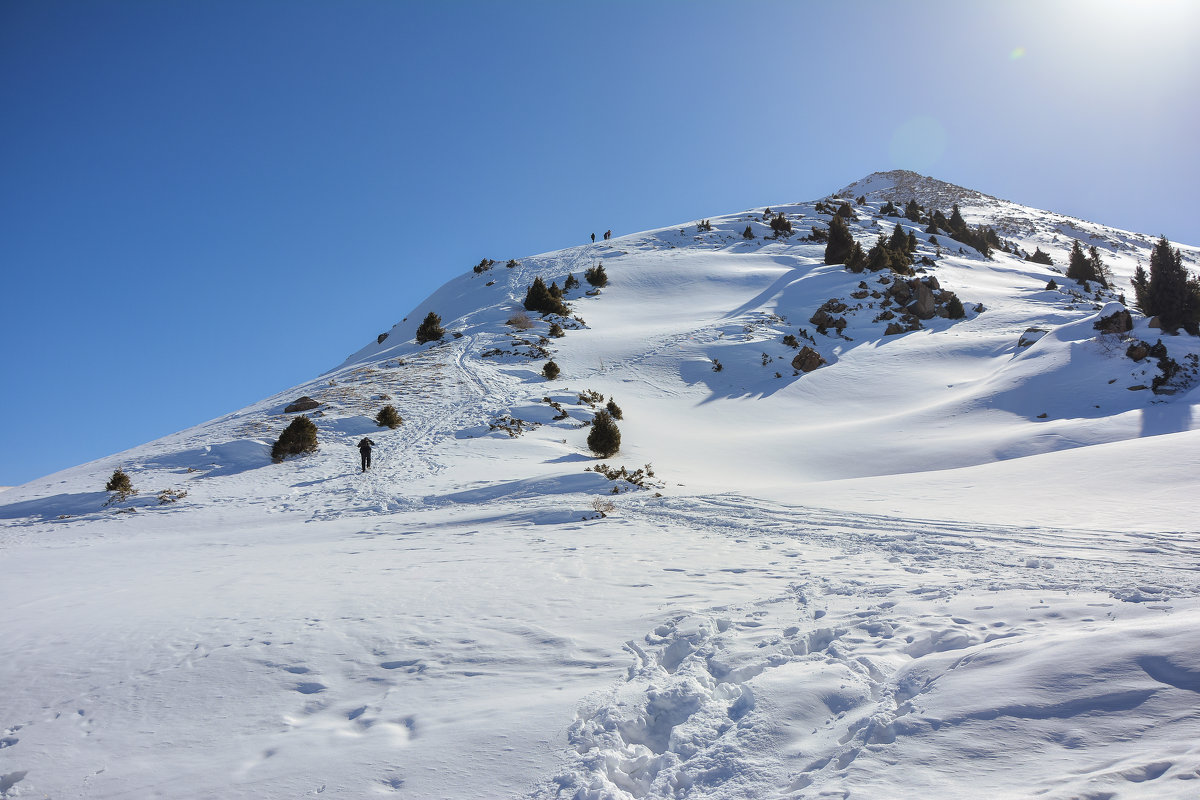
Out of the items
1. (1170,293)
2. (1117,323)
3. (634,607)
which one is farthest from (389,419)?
(1170,293)

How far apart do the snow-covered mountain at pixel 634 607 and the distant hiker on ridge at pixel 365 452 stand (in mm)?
649

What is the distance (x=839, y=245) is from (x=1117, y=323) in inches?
835

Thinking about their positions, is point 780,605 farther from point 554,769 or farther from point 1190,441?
point 1190,441

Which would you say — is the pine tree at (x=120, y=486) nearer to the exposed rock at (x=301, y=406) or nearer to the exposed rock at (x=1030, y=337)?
the exposed rock at (x=301, y=406)

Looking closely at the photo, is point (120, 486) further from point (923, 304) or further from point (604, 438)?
point (923, 304)

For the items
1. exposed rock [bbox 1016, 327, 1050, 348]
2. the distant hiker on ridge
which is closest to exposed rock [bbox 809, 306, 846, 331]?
exposed rock [bbox 1016, 327, 1050, 348]

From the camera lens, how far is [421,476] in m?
15.1

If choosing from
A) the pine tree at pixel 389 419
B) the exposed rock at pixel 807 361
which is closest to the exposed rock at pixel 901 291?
the exposed rock at pixel 807 361

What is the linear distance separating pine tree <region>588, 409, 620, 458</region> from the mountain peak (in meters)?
81.7


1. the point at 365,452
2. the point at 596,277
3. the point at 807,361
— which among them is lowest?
the point at 365,452

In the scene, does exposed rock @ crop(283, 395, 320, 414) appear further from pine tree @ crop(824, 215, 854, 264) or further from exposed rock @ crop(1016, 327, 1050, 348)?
→ pine tree @ crop(824, 215, 854, 264)

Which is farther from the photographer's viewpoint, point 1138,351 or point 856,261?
point 856,261

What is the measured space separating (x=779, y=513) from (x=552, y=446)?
9267 mm

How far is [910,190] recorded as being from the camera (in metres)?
88.1
